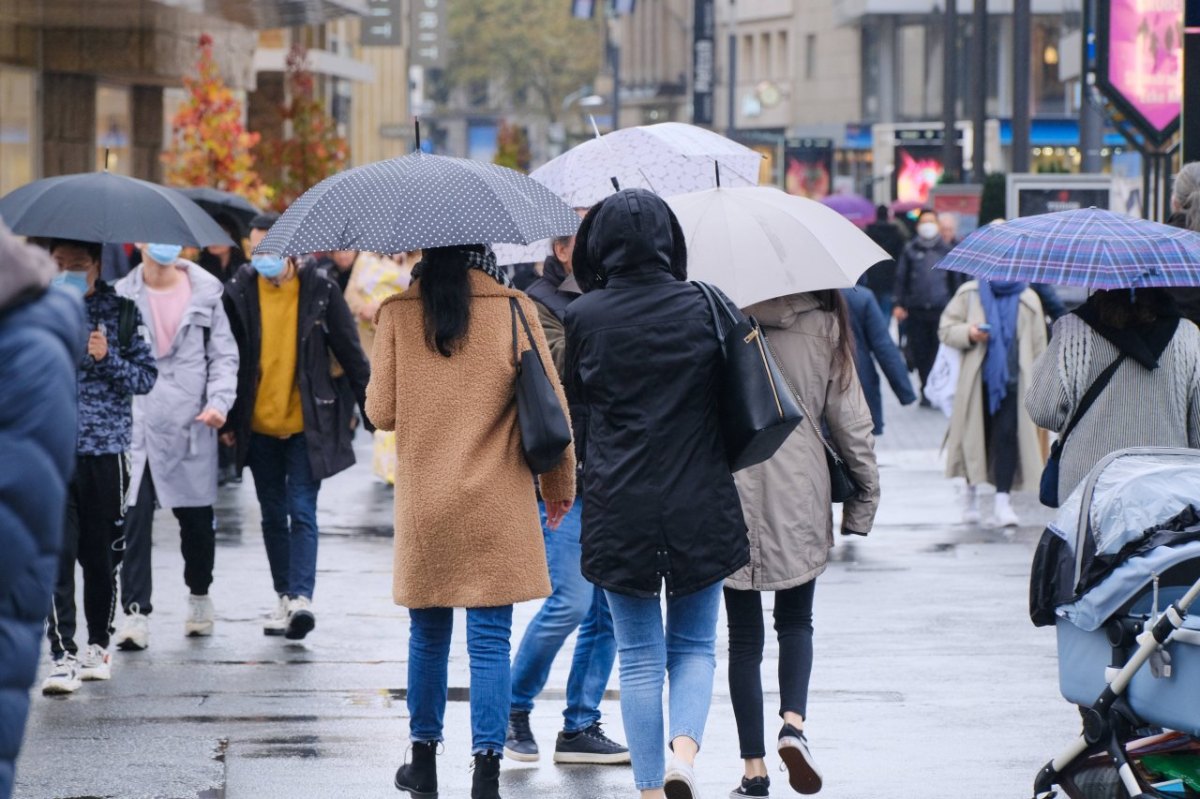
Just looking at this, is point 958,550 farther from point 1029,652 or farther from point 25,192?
point 25,192

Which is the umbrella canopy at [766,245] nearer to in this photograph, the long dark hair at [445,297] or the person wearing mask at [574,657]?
the person wearing mask at [574,657]

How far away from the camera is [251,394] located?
30.7 feet

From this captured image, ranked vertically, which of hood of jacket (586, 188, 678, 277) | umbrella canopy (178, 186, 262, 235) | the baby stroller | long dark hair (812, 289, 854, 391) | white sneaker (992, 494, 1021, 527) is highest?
umbrella canopy (178, 186, 262, 235)

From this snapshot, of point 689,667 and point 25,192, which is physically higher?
point 25,192

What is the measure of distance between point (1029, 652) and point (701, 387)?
3.77 meters

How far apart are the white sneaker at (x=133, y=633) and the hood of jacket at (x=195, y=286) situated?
1352 mm

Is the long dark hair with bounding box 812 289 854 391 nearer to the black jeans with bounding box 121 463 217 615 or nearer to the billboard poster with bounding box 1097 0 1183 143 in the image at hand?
the black jeans with bounding box 121 463 217 615

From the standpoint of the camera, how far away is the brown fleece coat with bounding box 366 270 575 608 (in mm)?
6285

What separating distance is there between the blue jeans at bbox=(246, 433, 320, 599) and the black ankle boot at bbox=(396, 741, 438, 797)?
296 cm

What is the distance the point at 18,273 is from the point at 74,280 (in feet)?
16.6

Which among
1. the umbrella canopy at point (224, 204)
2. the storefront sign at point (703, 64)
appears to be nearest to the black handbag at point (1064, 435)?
the umbrella canopy at point (224, 204)

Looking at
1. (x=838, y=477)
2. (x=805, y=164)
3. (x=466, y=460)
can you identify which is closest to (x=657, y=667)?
(x=466, y=460)

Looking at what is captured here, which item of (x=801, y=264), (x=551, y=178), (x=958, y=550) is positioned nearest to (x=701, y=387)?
(x=801, y=264)

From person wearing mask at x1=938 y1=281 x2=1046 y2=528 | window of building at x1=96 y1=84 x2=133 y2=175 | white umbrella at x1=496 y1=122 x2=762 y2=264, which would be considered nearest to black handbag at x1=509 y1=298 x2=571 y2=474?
white umbrella at x1=496 y1=122 x2=762 y2=264
